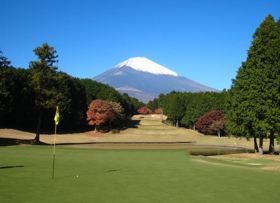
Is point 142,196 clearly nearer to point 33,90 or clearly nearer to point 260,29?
point 260,29

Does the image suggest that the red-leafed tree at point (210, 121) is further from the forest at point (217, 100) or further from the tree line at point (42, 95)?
the tree line at point (42, 95)

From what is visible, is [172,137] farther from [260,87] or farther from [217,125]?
[260,87]

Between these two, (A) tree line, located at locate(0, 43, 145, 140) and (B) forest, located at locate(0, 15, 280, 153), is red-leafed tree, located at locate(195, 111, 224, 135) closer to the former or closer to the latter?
(B) forest, located at locate(0, 15, 280, 153)

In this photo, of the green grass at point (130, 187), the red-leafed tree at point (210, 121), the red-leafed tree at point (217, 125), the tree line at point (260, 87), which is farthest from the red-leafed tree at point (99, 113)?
the green grass at point (130, 187)

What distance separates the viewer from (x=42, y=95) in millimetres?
45156

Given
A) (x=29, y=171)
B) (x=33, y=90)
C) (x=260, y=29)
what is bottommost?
(x=29, y=171)

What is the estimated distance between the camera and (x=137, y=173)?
1579 centimetres

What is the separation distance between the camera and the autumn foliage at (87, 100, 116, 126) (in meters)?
78.9

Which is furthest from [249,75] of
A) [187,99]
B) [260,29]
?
[187,99]

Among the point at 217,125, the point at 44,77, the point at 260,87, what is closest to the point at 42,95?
the point at 44,77

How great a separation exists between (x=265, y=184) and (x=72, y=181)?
976 centimetres

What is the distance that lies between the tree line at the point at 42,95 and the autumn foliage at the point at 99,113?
3503 millimetres

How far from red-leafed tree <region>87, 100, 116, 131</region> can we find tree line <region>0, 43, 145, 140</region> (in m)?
3.50

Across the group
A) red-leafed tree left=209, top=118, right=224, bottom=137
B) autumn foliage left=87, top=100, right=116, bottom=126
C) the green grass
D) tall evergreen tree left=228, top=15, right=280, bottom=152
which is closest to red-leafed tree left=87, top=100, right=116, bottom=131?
autumn foliage left=87, top=100, right=116, bottom=126
